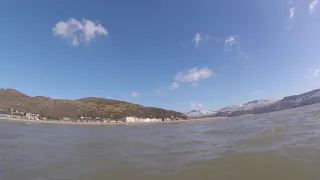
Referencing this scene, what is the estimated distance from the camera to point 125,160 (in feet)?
33.5

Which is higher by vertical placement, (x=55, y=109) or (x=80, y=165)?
(x=55, y=109)

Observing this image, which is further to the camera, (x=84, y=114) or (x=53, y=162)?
(x=84, y=114)

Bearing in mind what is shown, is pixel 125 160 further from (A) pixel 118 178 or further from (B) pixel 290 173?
(B) pixel 290 173

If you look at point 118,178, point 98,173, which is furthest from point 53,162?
point 118,178

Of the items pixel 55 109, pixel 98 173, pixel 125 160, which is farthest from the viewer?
pixel 55 109

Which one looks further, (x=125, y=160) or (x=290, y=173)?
(x=125, y=160)

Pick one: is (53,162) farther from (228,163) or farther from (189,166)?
(228,163)

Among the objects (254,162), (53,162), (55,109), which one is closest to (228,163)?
(254,162)

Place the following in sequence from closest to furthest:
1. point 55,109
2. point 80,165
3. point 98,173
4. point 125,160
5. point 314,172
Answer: point 314,172, point 98,173, point 80,165, point 125,160, point 55,109

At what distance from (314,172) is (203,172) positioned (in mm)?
2976

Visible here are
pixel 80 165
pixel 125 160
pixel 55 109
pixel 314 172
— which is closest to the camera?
pixel 314 172

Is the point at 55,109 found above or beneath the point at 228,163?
above

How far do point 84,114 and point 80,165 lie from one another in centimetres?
11538

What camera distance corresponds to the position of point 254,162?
27.0ft
